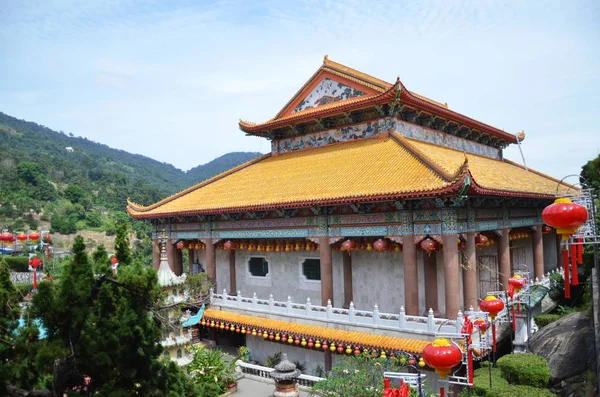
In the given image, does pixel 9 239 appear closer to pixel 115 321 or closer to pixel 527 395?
pixel 115 321

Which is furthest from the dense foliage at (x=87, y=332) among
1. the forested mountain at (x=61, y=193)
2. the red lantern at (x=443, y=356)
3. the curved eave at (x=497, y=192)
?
the forested mountain at (x=61, y=193)

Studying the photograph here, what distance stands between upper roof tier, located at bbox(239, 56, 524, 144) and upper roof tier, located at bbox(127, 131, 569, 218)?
1354mm

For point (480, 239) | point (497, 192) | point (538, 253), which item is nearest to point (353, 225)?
point (480, 239)

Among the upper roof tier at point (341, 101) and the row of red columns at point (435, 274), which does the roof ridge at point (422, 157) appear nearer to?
the upper roof tier at point (341, 101)

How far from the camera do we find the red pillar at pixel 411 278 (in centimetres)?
1400

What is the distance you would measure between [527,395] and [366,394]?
3450 mm

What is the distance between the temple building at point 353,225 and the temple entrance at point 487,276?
40 mm

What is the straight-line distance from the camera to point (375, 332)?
1391 centimetres

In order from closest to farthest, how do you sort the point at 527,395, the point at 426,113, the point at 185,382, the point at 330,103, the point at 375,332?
the point at 185,382 → the point at 527,395 → the point at 375,332 → the point at 426,113 → the point at 330,103

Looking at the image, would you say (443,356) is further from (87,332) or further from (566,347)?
(566,347)

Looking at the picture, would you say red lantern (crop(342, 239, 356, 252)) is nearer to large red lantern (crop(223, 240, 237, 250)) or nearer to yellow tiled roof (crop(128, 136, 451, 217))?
yellow tiled roof (crop(128, 136, 451, 217))

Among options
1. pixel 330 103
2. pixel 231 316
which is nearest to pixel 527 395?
pixel 231 316

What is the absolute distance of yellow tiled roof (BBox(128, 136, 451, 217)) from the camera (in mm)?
14211

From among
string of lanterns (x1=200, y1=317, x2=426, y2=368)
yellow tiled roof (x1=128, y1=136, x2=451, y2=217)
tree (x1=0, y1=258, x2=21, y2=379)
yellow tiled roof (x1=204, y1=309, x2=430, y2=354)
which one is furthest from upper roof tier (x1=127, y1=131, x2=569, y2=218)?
tree (x1=0, y1=258, x2=21, y2=379)
